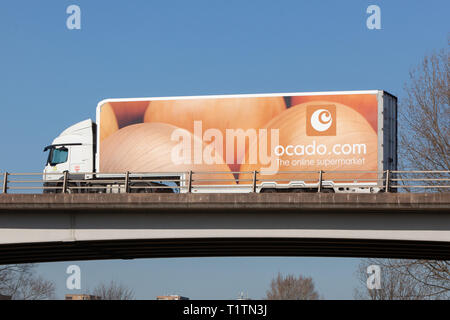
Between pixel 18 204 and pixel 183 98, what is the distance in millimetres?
8483

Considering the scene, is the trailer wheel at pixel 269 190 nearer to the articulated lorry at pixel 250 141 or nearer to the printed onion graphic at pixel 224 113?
the articulated lorry at pixel 250 141

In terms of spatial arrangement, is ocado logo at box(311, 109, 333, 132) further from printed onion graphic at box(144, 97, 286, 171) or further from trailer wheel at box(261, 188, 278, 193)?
trailer wheel at box(261, 188, 278, 193)

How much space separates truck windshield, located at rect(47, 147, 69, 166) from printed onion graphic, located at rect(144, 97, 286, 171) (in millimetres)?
4993

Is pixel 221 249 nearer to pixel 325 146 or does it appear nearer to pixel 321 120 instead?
pixel 325 146

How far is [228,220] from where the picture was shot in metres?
28.4

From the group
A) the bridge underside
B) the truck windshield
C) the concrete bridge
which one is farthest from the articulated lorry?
the bridge underside

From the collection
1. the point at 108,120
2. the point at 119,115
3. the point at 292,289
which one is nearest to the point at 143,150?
the point at 119,115

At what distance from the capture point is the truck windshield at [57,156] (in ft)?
119

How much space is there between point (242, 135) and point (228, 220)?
18.2 feet

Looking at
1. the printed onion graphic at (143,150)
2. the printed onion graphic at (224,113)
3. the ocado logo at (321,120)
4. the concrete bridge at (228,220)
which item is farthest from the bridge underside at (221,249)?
the ocado logo at (321,120)

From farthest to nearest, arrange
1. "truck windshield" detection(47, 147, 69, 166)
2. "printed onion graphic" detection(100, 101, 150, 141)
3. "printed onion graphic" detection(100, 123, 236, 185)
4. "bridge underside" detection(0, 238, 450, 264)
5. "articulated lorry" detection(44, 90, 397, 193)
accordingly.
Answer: "truck windshield" detection(47, 147, 69, 166) → "printed onion graphic" detection(100, 101, 150, 141) → "printed onion graphic" detection(100, 123, 236, 185) → "articulated lorry" detection(44, 90, 397, 193) → "bridge underside" detection(0, 238, 450, 264)

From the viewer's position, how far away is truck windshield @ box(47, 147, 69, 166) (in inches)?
1428

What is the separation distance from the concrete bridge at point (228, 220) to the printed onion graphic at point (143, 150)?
4.10 m
